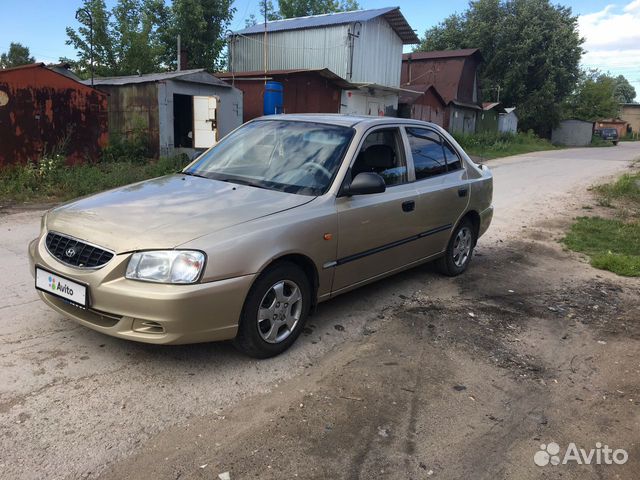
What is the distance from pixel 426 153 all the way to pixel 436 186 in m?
0.35

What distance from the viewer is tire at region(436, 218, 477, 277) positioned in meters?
5.77

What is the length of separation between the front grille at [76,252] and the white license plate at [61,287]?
0.12 metres

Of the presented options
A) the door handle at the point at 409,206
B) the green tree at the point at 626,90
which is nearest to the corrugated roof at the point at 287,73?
the door handle at the point at 409,206

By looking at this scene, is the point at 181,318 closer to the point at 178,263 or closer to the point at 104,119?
the point at 178,263

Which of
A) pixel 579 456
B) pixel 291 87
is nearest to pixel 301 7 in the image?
pixel 291 87

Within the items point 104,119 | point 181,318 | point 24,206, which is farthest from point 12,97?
point 181,318

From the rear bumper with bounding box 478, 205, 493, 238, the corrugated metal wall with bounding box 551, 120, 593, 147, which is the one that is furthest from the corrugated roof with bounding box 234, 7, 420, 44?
the corrugated metal wall with bounding box 551, 120, 593, 147

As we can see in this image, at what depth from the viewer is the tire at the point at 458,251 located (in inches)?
227

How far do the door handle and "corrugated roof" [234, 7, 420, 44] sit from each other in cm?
2014

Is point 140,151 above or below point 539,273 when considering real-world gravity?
above

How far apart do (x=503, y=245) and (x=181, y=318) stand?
5.74m

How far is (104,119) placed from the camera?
40.7ft

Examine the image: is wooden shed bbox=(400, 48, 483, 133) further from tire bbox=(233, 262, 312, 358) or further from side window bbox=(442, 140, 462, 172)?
tire bbox=(233, 262, 312, 358)

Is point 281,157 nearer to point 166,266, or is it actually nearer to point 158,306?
point 166,266
